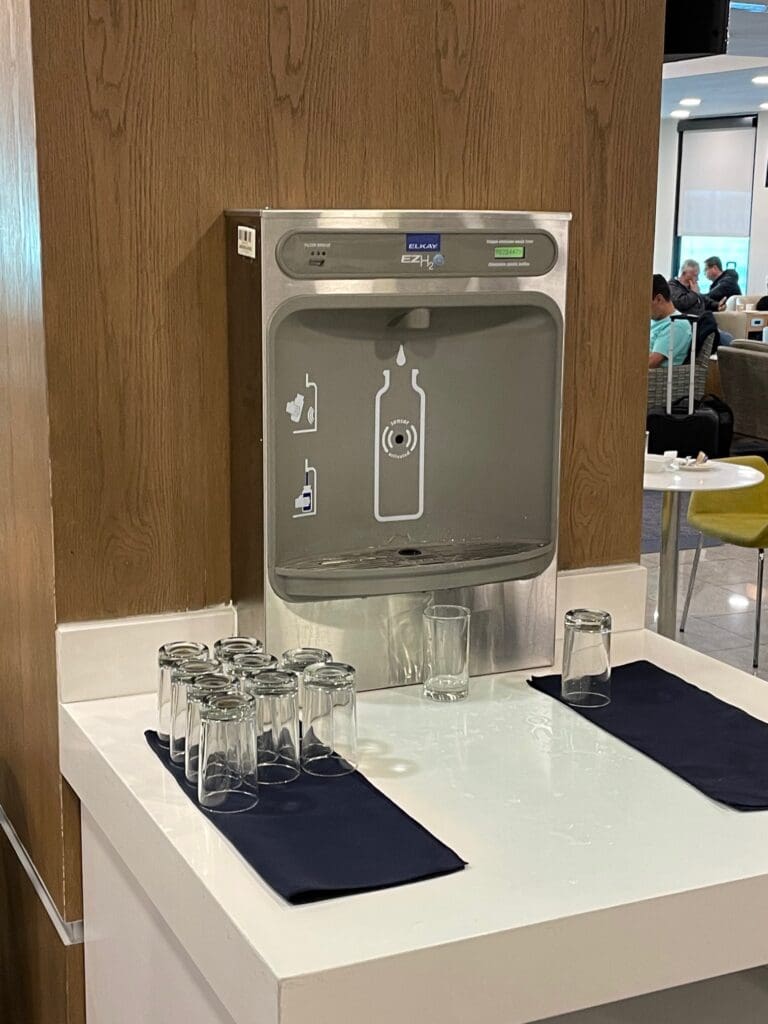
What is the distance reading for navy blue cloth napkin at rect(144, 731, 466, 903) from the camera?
1203mm

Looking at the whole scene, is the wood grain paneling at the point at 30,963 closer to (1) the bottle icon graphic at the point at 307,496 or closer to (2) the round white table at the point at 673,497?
(1) the bottle icon graphic at the point at 307,496

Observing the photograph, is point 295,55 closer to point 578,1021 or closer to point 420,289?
point 420,289

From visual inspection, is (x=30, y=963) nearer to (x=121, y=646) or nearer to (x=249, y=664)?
(x=121, y=646)

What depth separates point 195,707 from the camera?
4.57 ft

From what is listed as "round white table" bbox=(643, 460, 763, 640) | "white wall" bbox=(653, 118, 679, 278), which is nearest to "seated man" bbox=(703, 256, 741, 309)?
"white wall" bbox=(653, 118, 679, 278)

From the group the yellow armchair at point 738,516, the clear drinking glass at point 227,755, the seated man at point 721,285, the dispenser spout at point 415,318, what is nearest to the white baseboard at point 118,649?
the clear drinking glass at point 227,755

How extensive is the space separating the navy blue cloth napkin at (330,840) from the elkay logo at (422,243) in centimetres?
64

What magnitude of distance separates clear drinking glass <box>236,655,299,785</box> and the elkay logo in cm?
55

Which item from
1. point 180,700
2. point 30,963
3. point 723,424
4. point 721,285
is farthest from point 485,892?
point 721,285

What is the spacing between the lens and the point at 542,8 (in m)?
1.76

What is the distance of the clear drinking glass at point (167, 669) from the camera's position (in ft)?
5.01

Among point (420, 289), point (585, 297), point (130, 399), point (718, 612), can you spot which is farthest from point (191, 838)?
point (718, 612)

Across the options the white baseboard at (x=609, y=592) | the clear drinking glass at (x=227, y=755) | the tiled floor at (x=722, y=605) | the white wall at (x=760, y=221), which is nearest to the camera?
the clear drinking glass at (x=227, y=755)

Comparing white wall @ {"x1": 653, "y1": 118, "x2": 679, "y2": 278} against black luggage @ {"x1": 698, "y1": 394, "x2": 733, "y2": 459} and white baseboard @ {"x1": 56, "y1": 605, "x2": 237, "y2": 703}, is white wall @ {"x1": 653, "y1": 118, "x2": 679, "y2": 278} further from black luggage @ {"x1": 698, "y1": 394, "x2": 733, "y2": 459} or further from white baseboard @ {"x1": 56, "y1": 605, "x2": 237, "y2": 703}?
white baseboard @ {"x1": 56, "y1": 605, "x2": 237, "y2": 703}
